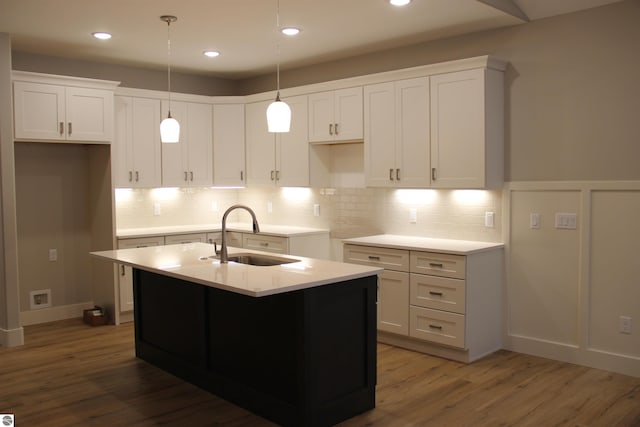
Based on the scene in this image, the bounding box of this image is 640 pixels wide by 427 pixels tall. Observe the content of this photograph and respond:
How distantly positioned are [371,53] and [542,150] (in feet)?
6.77

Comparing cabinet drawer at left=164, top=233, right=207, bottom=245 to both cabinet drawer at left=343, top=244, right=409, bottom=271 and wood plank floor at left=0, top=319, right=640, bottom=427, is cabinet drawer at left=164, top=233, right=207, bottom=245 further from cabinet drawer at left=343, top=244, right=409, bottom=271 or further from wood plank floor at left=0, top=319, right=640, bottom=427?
cabinet drawer at left=343, top=244, right=409, bottom=271

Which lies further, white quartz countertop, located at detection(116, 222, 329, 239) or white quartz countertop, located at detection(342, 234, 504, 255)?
white quartz countertop, located at detection(116, 222, 329, 239)

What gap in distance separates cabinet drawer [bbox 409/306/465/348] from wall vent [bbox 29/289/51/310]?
3.77m

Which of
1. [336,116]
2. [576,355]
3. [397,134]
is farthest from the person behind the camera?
[336,116]

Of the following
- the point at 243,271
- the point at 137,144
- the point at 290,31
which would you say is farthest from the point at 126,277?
the point at 290,31

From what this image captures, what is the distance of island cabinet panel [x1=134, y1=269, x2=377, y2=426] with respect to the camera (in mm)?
3318

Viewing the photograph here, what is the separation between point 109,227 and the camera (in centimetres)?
588

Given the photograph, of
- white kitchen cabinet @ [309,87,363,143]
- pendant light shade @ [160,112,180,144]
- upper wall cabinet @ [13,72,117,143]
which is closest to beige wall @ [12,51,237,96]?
Result: upper wall cabinet @ [13,72,117,143]

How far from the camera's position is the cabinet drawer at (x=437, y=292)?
4.57 metres

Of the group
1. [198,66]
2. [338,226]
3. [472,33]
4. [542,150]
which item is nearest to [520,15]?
[472,33]

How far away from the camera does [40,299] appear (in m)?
5.99

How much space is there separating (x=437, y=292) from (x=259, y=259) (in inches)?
58.3

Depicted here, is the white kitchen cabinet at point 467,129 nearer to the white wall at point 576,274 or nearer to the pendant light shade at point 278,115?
the white wall at point 576,274

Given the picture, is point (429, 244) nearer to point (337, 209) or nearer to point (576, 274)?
point (576, 274)
